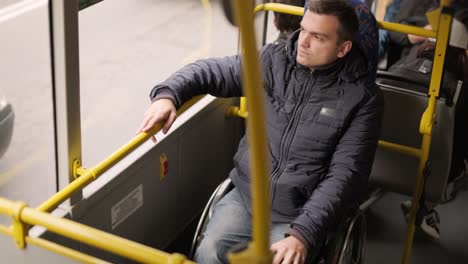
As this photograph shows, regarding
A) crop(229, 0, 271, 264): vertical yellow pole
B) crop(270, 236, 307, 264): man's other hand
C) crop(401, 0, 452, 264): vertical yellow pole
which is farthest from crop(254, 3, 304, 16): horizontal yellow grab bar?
crop(229, 0, 271, 264): vertical yellow pole

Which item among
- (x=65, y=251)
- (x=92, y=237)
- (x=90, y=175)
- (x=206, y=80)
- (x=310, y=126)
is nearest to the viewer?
(x=92, y=237)

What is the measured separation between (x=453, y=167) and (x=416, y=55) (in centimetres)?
63

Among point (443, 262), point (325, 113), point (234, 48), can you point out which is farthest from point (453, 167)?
point (234, 48)

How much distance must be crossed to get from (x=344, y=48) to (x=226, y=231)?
2.77ft

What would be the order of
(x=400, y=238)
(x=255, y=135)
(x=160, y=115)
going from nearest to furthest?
(x=255, y=135), (x=160, y=115), (x=400, y=238)

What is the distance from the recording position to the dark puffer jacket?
8.35 feet

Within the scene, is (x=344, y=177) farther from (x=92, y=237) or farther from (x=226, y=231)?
(x=92, y=237)

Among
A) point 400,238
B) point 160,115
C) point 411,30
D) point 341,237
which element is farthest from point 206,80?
point 400,238

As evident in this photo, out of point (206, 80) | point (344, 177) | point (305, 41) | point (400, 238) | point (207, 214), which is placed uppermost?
point (305, 41)

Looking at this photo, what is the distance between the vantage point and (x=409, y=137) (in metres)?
3.21

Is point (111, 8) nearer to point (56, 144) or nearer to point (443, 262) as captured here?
point (56, 144)

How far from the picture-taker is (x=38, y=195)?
2.71m

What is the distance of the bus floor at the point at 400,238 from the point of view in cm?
347

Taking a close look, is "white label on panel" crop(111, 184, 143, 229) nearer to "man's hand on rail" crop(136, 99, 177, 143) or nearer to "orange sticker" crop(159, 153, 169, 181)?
"orange sticker" crop(159, 153, 169, 181)
